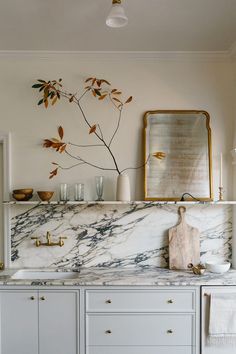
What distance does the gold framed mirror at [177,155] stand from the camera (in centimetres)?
299

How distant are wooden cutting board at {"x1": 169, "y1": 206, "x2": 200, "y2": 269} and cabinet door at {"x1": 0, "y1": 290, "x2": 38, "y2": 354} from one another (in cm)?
119

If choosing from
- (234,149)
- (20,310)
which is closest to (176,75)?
(234,149)

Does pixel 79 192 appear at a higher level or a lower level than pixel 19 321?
higher

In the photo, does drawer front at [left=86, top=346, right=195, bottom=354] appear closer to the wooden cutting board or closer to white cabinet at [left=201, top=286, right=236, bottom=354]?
white cabinet at [left=201, top=286, right=236, bottom=354]

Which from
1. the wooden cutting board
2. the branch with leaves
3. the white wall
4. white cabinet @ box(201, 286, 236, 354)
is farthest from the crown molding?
white cabinet @ box(201, 286, 236, 354)

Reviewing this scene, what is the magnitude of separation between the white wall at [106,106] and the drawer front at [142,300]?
0.85m

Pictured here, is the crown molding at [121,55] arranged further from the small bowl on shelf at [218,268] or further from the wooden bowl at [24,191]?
the small bowl on shelf at [218,268]

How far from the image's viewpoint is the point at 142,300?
2.53 metres

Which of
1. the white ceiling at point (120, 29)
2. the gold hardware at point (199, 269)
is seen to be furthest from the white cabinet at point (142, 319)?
the white ceiling at point (120, 29)

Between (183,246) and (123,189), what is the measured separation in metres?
0.73

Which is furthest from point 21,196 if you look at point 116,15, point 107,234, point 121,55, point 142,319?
point 116,15

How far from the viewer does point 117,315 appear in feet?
8.28

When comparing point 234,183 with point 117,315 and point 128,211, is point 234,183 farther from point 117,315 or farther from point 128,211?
point 117,315

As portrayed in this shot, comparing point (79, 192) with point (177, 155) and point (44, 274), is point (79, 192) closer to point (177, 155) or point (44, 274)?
point (44, 274)
